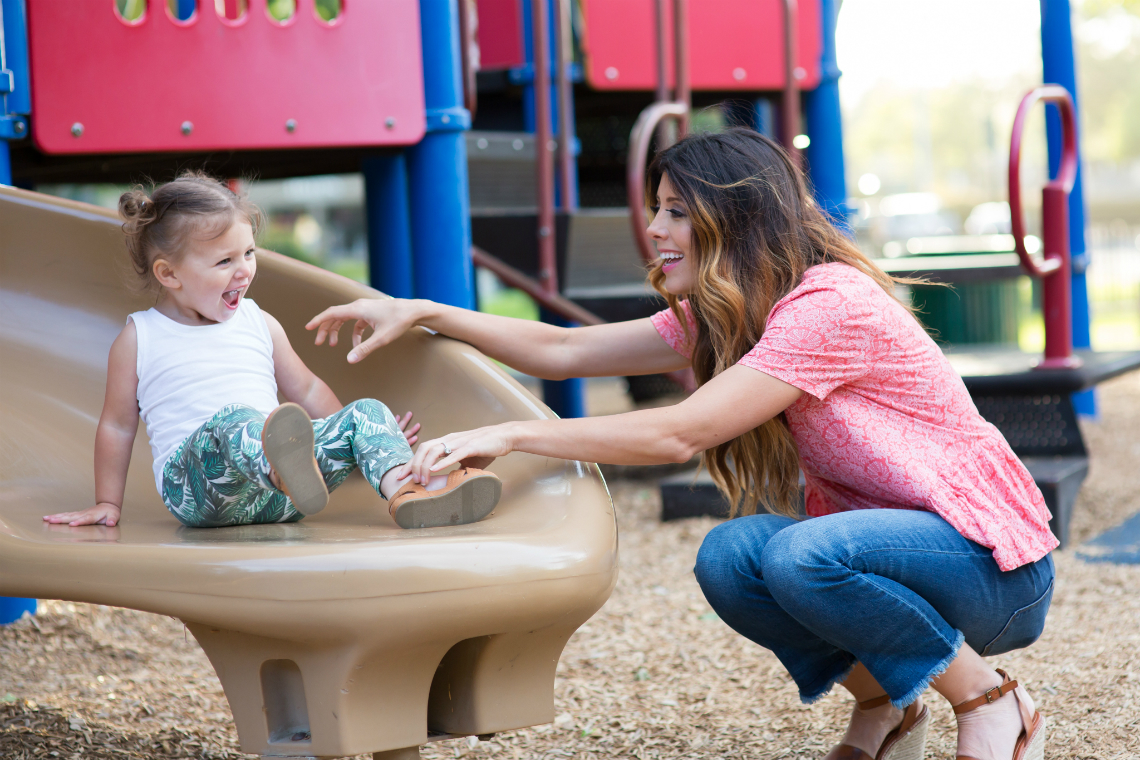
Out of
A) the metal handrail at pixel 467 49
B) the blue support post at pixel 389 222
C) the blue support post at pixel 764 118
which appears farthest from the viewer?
the blue support post at pixel 764 118

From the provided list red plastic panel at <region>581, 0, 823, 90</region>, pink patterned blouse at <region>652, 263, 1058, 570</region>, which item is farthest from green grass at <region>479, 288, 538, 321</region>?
pink patterned blouse at <region>652, 263, 1058, 570</region>

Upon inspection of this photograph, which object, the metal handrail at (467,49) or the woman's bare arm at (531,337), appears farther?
the metal handrail at (467,49)

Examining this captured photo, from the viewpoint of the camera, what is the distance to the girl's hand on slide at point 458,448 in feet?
5.23

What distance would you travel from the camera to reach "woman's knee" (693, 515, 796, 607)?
1.76 m

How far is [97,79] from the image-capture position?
8.45ft

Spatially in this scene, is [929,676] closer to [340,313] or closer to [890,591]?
[890,591]

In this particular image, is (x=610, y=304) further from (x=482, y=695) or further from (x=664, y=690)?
(x=482, y=695)

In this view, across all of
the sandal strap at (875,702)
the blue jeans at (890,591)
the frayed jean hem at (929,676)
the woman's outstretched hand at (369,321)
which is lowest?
the sandal strap at (875,702)

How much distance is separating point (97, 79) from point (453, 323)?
3.75 ft

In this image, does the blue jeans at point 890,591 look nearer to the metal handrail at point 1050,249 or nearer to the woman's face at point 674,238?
the woman's face at point 674,238

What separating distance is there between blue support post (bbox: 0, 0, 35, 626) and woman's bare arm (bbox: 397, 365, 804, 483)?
1.41 meters

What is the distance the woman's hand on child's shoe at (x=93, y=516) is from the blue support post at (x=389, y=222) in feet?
5.75

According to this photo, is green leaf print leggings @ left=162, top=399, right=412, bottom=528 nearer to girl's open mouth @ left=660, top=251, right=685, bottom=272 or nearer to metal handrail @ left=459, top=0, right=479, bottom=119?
girl's open mouth @ left=660, top=251, right=685, bottom=272

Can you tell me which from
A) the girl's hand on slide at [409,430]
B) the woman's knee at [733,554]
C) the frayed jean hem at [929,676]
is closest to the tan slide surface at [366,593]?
the girl's hand on slide at [409,430]
